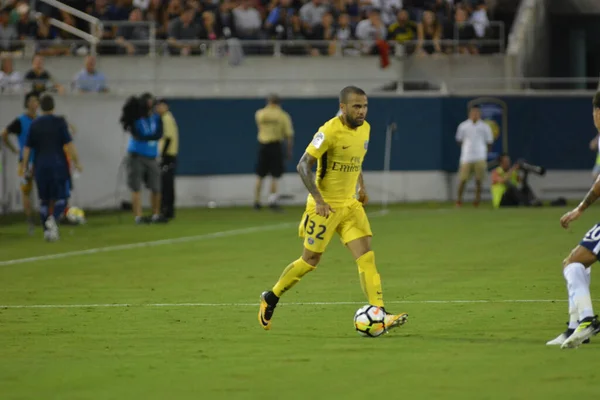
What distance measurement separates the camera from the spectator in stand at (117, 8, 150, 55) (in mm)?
31516

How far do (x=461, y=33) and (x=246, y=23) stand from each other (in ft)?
17.5

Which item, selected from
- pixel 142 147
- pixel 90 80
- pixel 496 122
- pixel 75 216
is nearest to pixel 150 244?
pixel 142 147

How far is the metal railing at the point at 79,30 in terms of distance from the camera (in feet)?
102

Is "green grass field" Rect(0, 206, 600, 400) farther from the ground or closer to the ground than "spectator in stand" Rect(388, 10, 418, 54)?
closer to the ground

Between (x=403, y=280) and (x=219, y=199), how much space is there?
16217mm

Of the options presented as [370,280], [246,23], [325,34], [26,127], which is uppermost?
[246,23]

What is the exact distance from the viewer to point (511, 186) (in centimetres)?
2922

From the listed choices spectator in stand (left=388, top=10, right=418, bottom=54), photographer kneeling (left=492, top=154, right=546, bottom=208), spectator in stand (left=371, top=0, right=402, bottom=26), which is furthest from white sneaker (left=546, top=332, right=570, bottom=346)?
spectator in stand (left=371, top=0, right=402, bottom=26)

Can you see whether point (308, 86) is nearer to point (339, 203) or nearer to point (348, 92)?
point (339, 203)

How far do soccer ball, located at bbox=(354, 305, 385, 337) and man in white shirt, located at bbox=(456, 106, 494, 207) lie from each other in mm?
19245

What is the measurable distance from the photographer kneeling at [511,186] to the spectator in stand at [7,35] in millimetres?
11587

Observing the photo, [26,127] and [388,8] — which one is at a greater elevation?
[388,8]

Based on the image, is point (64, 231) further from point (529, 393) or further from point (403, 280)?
point (529, 393)

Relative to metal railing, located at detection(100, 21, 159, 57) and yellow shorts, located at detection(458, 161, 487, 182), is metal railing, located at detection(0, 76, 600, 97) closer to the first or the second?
metal railing, located at detection(100, 21, 159, 57)
